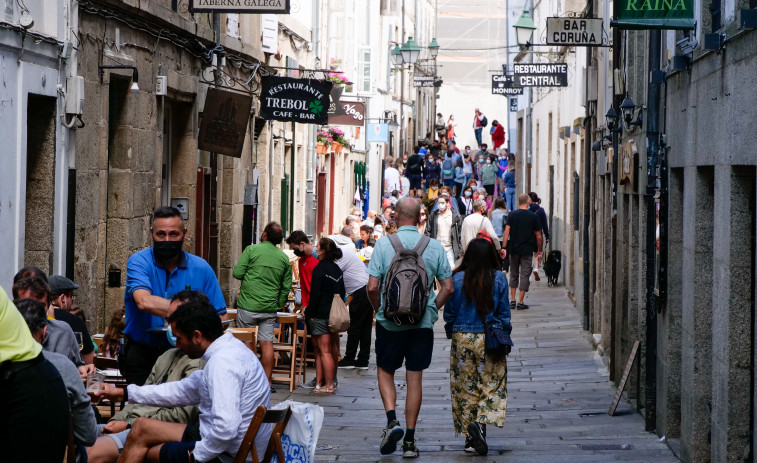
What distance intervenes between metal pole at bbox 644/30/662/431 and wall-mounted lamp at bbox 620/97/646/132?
75 centimetres

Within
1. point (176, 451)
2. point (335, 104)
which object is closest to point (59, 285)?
point (176, 451)

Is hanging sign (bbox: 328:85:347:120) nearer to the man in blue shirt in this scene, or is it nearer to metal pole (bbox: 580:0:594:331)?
metal pole (bbox: 580:0:594:331)

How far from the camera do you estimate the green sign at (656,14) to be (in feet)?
31.0

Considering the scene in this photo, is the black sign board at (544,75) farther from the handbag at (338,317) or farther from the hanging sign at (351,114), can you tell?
the handbag at (338,317)

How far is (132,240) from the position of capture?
46.6 ft

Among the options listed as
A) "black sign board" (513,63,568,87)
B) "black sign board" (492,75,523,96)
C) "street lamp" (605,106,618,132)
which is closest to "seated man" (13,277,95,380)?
"street lamp" (605,106,618,132)

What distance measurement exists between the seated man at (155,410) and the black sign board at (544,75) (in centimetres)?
1582

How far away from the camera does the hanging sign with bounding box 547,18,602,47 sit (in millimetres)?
16203

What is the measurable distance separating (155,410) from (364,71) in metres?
32.6

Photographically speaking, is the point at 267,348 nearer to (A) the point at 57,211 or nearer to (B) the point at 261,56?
(A) the point at 57,211

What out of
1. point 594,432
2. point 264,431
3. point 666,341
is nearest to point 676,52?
point 666,341

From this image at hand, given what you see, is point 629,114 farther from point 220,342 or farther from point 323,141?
point 323,141

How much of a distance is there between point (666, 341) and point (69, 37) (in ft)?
18.8

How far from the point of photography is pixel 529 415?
13117 millimetres
